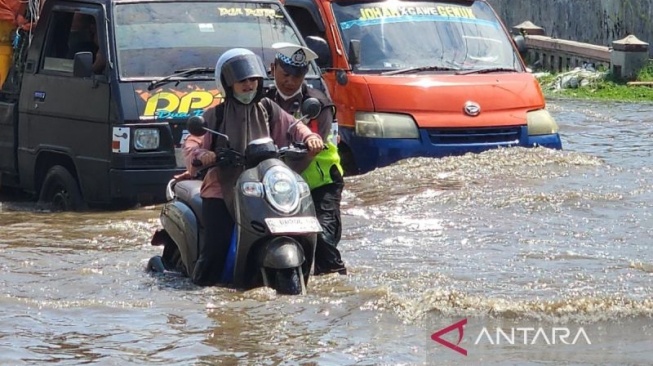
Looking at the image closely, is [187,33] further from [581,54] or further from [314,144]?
[581,54]

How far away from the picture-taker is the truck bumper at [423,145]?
37.4 feet

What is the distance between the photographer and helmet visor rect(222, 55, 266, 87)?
7.02 meters

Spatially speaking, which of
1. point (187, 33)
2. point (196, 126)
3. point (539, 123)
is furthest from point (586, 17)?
point (196, 126)

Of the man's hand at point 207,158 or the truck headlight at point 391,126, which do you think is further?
the truck headlight at point 391,126

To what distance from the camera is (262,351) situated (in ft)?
20.2

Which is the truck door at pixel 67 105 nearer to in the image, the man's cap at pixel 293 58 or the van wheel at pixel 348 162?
the van wheel at pixel 348 162

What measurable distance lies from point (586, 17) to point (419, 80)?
450 inches

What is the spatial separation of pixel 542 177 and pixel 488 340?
4891mm

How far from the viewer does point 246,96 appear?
712 centimetres

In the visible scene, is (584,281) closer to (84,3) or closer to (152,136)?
(152,136)

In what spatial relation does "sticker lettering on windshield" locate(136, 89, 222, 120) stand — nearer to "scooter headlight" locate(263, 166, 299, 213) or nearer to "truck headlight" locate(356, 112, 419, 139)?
"truck headlight" locate(356, 112, 419, 139)

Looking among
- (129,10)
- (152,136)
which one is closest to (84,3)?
(129,10)

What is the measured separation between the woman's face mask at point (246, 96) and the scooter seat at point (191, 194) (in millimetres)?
582

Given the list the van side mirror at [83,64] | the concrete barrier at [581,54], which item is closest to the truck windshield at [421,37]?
the van side mirror at [83,64]
